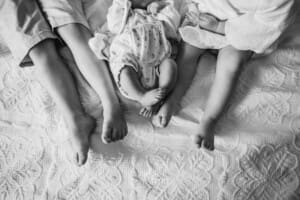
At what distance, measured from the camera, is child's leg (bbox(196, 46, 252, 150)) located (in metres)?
0.90

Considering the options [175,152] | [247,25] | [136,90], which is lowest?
[175,152]

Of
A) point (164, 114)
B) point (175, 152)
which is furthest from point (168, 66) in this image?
point (175, 152)

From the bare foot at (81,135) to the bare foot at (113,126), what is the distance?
49 millimetres

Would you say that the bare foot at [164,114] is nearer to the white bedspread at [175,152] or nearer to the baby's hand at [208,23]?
the white bedspread at [175,152]

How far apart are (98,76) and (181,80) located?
0.81 feet

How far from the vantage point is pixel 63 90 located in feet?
3.23

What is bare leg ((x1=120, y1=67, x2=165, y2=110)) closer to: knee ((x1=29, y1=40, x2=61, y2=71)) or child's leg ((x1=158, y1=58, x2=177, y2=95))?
child's leg ((x1=158, y1=58, x2=177, y2=95))

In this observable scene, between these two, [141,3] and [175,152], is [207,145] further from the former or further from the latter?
[141,3]

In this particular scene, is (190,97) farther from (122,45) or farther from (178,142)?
(122,45)

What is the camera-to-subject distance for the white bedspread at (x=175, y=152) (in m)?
0.86

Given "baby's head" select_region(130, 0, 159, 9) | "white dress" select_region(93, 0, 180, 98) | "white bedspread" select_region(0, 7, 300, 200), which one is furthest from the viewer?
"baby's head" select_region(130, 0, 159, 9)

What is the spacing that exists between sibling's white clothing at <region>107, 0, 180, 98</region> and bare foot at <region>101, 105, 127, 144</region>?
0.28 ft

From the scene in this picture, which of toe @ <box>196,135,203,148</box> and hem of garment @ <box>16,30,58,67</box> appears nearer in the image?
toe @ <box>196,135,203,148</box>

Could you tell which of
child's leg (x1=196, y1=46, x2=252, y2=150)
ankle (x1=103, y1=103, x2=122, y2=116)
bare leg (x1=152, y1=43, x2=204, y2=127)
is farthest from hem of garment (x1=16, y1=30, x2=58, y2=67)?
child's leg (x1=196, y1=46, x2=252, y2=150)
